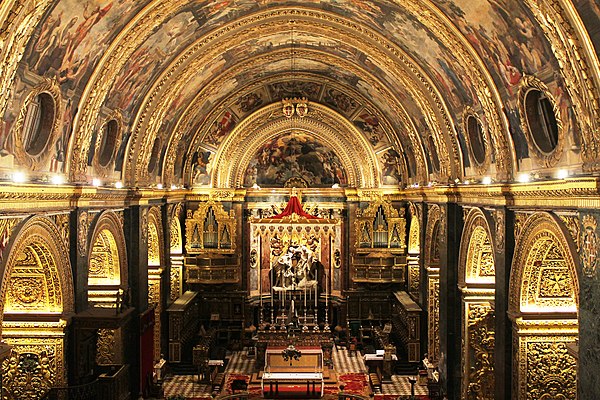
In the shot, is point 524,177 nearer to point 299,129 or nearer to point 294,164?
point 299,129

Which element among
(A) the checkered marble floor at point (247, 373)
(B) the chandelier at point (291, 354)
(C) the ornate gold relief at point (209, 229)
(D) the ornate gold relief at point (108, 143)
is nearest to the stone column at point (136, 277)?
(D) the ornate gold relief at point (108, 143)

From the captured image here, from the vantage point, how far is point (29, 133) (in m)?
14.9

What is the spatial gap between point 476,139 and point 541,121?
15.8ft

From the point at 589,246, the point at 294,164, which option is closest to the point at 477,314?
the point at 589,246

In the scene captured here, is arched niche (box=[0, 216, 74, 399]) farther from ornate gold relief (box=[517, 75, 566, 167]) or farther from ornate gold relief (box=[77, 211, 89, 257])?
ornate gold relief (box=[517, 75, 566, 167])

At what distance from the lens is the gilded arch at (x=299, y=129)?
3148 centimetres

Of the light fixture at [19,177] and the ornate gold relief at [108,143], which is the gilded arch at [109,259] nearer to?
the ornate gold relief at [108,143]

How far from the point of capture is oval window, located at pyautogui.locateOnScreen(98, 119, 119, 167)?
1989 centimetres

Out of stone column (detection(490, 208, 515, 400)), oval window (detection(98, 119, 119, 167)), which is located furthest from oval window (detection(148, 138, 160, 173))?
stone column (detection(490, 208, 515, 400))

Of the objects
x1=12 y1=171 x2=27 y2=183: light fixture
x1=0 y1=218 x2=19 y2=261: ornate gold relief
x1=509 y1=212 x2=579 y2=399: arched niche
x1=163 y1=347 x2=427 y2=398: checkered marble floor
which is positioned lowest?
x1=163 y1=347 x2=427 y2=398: checkered marble floor

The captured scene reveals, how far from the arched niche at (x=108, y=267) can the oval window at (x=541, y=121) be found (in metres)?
12.5

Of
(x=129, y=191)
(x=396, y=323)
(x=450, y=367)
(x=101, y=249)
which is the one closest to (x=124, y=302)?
(x=101, y=249)

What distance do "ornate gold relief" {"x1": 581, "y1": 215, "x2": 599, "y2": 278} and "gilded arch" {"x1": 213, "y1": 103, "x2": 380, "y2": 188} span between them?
19.8 metres

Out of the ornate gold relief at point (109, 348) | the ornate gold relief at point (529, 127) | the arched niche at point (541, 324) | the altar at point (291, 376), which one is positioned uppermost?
the ornate gold relief at point (529, 127)
